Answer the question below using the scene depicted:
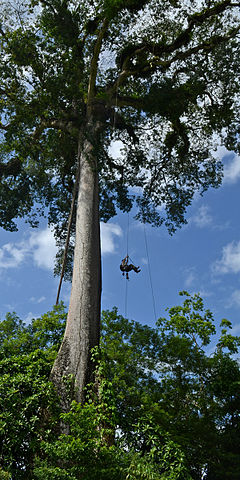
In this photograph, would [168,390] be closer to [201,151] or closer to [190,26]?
[201,151]

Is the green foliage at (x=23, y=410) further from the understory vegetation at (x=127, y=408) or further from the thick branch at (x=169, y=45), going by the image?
the thick branch at (x=169, y=45)

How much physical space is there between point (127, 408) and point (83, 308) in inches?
109

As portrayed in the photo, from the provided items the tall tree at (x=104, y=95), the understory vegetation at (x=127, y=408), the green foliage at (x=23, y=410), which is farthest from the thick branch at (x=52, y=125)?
the green foliage at (x=23, y=410)

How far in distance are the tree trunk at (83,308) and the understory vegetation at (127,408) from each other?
0.16 metres

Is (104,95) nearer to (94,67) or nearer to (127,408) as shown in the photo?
(94,67)

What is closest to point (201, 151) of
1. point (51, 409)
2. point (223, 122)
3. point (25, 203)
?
point (223, 122)

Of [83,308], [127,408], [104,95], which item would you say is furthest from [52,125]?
[127,408]

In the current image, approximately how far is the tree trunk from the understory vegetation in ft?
0.52

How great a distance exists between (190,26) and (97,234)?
7.13 metres

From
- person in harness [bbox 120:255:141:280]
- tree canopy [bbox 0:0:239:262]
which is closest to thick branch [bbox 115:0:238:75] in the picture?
tree canopy [bbox 0:0:239:262]

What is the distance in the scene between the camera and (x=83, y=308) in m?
6.55

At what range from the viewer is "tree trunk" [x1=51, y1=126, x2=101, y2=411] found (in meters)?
5.85

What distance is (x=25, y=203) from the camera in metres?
13.6

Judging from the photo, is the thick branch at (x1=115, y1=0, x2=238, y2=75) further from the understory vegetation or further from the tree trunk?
the understory vegetation
